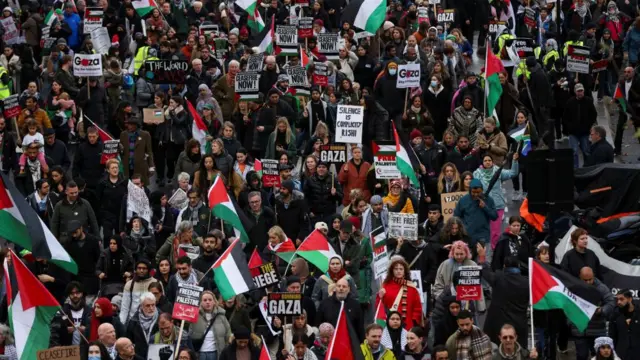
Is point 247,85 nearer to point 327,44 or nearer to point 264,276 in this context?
point 327,44

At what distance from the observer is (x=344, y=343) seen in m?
21.0

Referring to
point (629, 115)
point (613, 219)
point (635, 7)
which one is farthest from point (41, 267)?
point (635, 7)

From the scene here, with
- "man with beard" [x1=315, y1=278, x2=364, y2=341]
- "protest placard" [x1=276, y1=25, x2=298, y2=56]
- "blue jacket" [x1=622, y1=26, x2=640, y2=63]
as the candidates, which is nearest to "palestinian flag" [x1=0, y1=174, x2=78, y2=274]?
"man with beard" [x1=315, y1=278, x2=364, y2=341]

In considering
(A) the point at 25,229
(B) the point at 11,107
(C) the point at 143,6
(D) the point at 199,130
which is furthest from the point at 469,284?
(C) the point at 143,6

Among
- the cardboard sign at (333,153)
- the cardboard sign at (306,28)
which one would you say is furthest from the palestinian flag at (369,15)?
the cardboard sign at (333,153)

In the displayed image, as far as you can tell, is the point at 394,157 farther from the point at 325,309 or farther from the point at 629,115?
the point at 629,115

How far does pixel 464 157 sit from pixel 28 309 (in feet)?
26.4

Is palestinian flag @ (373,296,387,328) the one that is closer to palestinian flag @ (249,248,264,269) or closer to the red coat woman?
the red coat woman

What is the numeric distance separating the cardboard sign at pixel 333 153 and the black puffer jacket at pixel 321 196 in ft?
1.93

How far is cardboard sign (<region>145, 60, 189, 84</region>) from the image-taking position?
100 feet

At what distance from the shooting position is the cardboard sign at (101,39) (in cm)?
3400

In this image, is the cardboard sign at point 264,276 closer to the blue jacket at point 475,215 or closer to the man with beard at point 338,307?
the man with beard at point 338,307

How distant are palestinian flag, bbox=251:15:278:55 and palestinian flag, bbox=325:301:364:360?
1277 cm

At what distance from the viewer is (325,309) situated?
74.3 ft
